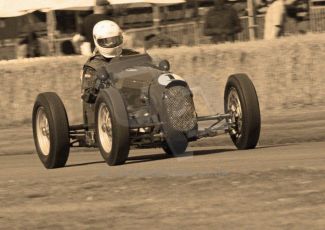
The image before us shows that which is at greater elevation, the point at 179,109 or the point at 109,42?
the point at 109,42

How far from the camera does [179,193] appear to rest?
25.3 feet

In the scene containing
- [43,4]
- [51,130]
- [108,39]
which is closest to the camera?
[51,130]

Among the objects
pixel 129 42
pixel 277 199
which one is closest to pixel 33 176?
pixel 277 199

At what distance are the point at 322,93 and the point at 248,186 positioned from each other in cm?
774

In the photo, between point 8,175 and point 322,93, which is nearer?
point 8,175

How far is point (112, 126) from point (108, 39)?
5.61 feet

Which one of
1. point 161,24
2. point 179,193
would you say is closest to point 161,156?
point 179,193

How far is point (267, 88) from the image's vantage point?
15445mm

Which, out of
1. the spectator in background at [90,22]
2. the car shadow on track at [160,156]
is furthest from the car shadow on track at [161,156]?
the spectator in background at [90,22]

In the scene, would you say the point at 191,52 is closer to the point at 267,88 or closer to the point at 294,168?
the point at 267,88

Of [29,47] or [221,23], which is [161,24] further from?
[221,23]

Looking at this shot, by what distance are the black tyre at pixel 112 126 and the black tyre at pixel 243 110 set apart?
4.32 feet

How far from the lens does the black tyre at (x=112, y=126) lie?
959cm

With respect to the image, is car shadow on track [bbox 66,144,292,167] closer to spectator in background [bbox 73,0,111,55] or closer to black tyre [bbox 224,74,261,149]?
black tyre [bbox 224,74,261,149]
